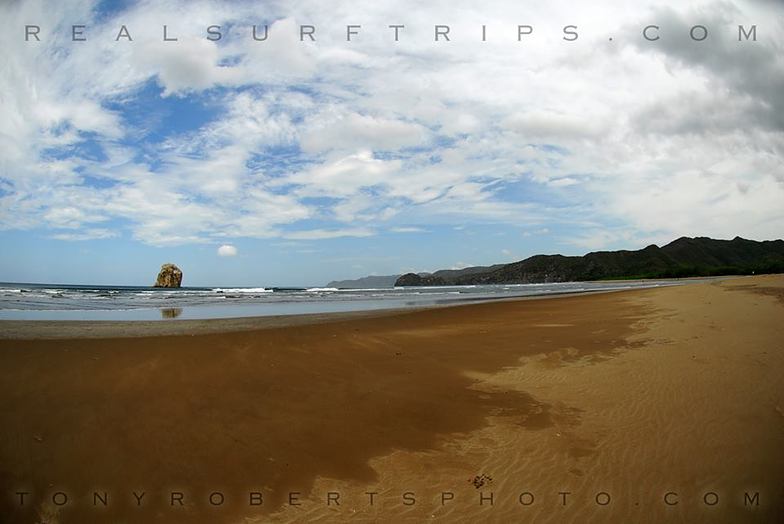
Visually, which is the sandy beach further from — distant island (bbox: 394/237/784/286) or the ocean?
distant island (bbox: 394/237/784/286)

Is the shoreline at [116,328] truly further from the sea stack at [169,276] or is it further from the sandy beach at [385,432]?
the sea stack at [169,276]

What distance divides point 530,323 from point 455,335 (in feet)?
14.3

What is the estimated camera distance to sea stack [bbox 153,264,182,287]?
76250mm

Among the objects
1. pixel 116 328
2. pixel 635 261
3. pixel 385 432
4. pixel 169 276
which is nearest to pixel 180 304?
pixel 116 328

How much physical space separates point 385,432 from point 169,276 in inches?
3207

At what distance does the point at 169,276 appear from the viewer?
7675 cm

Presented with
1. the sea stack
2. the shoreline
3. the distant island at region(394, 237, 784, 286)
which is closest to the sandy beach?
the shoreline

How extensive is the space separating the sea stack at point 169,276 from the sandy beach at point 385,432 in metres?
71.6

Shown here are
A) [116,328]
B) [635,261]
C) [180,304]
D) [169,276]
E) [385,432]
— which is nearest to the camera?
[385,432]

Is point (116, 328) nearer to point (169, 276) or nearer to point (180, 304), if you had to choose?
point (180, 304)

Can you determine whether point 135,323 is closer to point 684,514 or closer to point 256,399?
point 256,399

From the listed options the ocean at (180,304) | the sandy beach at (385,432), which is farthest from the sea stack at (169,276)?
the sandy beach at (385,432)

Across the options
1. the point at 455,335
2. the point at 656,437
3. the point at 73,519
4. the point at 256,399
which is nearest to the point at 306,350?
the point at 256,399

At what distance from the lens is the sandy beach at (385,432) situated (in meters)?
4.54
